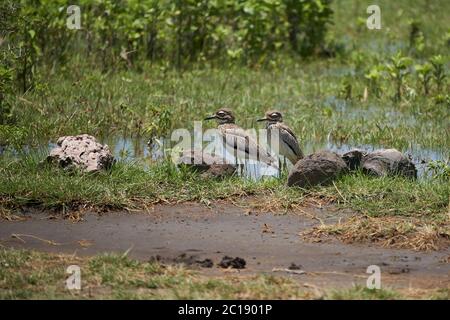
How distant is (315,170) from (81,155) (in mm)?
2085

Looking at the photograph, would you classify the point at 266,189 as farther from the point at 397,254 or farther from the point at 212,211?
the point at 397,254

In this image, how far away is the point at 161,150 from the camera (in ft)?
34.5

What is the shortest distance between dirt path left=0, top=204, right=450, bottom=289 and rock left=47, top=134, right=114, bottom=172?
760 millimetres

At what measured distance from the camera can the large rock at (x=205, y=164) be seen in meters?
9.19

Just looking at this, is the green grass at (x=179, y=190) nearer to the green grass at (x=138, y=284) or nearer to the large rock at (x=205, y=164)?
the large rock at (x=205, y=164)

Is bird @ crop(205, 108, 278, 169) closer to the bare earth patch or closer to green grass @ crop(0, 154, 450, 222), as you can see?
green grass @ crop(0, 154, 450, 222)

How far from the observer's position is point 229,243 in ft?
25.4

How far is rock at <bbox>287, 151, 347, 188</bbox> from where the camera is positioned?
29.0 ft

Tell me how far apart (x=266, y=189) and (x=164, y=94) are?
12.6ft

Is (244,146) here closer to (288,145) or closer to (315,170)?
(288,145)

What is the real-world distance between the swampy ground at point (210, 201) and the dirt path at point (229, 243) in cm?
2

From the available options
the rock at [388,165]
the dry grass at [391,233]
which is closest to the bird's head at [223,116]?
the rock at [388,165]

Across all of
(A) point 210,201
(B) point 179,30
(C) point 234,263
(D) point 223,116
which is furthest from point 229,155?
(B) point 179,30
